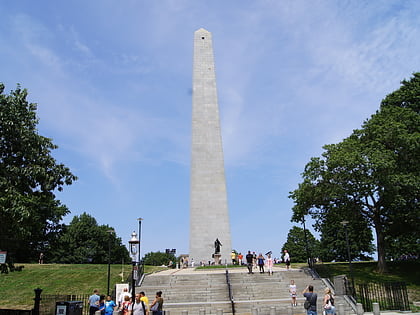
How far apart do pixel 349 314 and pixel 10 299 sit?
1891cm

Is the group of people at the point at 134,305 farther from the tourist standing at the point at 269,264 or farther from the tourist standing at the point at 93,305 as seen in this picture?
the tourist standing at the point at 269,264

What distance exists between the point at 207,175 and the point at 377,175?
17.8 m

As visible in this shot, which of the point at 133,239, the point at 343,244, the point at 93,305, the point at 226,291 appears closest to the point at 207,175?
the point at 226,291

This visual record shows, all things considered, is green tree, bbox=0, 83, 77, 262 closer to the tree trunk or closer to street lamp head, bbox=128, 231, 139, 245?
street lamp head, bbox=128, 231, 139, 245

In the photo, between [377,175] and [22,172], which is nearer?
[22,172]

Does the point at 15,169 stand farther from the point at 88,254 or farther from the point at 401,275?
the point at 88,254

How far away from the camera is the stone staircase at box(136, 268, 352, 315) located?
17.8m

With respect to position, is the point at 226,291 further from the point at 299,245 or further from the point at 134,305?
the point at 299,245

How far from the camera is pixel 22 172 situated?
1509 centimetres

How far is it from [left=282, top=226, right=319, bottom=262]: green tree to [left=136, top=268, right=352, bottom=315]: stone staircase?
4581cm

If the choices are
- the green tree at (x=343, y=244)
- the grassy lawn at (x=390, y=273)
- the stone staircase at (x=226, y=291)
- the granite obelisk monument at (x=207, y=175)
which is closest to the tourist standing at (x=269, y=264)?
the stone staircase at (x=226, y=291)

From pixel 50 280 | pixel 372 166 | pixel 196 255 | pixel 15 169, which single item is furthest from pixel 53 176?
pixel 196 255

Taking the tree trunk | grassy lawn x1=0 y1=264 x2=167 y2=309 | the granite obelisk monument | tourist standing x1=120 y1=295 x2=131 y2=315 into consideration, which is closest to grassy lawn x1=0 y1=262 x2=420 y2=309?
grassy lawn x1=0 y1=264 x2=167 y2=309

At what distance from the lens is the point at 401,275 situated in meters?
26.1
